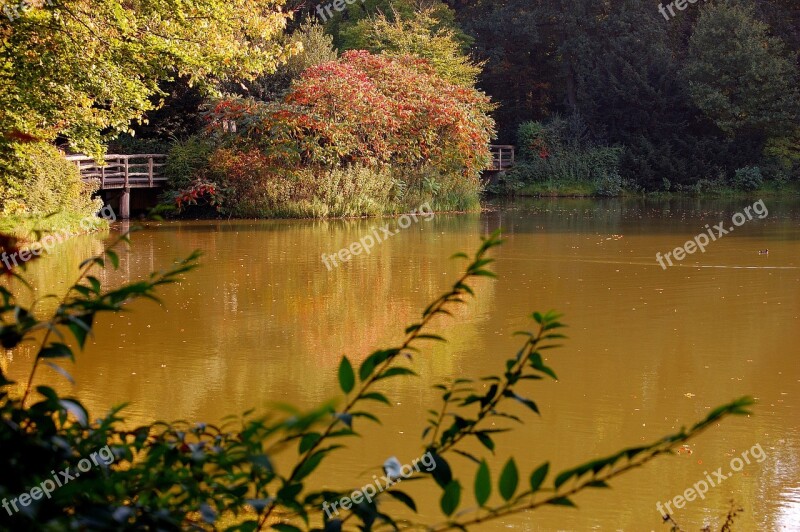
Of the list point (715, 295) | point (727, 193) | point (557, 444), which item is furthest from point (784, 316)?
point (727, 193)

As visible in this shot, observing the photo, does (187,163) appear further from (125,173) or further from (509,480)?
(509,480)

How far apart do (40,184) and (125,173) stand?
4485 millimetres

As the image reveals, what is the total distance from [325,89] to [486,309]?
13.5 metres

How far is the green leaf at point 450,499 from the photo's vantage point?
1528 mm

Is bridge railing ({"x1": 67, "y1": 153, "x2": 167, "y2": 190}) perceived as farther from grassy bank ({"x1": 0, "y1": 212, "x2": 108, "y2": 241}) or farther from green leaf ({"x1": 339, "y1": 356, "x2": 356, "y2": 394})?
green leaf ({"x1": 339, "y1": 356, "x2": 356, "y2": 394})

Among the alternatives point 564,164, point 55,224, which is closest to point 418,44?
point 564,164

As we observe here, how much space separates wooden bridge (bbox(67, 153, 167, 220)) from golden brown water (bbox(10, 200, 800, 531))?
17.4 feet

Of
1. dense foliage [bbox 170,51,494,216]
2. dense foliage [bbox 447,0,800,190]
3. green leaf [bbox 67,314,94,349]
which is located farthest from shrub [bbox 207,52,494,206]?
green leaf [bbox 67,314,94,349]

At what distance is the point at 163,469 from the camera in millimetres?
1807

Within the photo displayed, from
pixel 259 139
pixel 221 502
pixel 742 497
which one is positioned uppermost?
pixel 259 139

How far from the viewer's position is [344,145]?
76.7ft

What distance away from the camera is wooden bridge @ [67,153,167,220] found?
2248 cm

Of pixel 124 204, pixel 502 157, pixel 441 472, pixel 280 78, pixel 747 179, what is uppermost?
pixel 280 78

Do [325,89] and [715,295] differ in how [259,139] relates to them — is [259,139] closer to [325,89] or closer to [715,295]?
[325,89]
